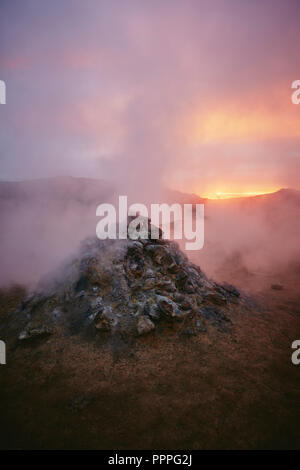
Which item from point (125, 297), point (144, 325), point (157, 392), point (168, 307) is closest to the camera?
point (157, 392)

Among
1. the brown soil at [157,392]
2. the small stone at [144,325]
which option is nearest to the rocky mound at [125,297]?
the small stone at [144,325]

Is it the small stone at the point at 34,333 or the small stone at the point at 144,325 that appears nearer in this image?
the small stone at the point at 144,325

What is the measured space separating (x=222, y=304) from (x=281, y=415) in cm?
607

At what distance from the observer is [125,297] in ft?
35.3

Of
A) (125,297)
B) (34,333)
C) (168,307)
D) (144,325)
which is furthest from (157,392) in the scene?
(34,333)

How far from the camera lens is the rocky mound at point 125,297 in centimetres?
988

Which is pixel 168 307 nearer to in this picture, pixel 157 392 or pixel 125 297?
pixel 125 297

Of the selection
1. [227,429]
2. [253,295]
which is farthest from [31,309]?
[253,295]

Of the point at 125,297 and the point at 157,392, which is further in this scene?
the point at 125,297

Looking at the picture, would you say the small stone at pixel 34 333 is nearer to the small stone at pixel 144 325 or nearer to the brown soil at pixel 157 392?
the brown soil at pixel 157 392

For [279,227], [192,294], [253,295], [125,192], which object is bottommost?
[253,295]

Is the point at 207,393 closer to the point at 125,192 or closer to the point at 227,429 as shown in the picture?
the point at 227,429

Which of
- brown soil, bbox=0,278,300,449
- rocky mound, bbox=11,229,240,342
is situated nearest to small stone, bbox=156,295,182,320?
rocky mound, bbox=11,229,240,342

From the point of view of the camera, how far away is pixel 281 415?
602cm
